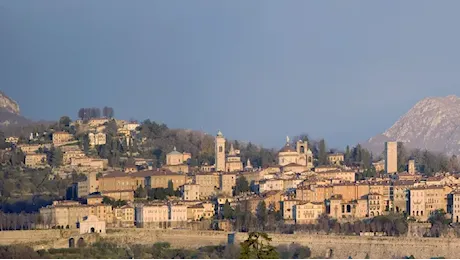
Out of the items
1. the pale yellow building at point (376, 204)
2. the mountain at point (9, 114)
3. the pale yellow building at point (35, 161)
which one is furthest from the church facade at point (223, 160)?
the mountain at point (9, 114)

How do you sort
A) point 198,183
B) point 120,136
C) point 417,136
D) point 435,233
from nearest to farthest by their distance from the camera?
point 435,233
point 198,183
point 120,136
point 417,136

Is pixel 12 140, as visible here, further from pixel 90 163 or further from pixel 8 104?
pixel 8 104

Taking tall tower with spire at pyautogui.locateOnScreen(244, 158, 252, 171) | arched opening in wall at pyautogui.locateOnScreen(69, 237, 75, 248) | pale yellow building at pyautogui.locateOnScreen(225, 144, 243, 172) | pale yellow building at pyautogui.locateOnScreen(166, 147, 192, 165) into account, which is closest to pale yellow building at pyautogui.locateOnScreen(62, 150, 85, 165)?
pale yellow building at pyautogui.locateOnScreen(166, 147, 192, 165)

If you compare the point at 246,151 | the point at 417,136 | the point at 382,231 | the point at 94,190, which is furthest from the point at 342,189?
the point at 417,136

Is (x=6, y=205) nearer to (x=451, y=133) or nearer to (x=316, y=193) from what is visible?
(x=316, y=193)

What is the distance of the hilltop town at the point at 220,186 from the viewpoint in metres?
58.7

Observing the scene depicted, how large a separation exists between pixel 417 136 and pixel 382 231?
52092mm

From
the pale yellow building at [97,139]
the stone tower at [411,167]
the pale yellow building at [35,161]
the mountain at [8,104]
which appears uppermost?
the mountain at [8,104]

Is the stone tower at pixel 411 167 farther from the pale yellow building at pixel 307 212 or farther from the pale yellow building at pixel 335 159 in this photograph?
the pale yellow building at pixel 307 212

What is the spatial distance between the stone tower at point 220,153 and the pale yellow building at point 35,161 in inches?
291

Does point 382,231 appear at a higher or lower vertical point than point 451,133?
lower

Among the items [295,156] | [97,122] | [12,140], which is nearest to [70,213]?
[295,156]

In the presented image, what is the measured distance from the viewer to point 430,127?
110 m

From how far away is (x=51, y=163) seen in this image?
70562mm
